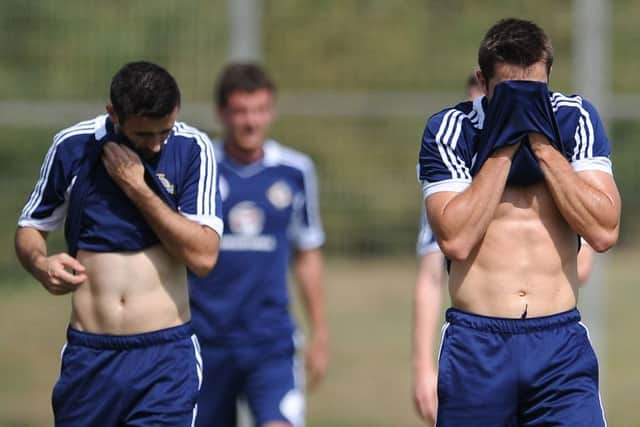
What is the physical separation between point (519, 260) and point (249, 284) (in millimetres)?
2656

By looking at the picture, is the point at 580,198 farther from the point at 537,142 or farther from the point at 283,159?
the point at 283,159

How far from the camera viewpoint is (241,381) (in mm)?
7203

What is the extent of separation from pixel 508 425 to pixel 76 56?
509cm

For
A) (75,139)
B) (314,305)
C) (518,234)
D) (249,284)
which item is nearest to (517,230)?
(518,234)

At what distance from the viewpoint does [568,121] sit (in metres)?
4.84

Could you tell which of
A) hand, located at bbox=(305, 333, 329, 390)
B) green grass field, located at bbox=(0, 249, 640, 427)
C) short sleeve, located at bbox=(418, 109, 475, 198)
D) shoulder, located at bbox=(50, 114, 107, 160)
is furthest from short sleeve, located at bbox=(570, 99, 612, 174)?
green grass field, located at bbox=(0, 249, 640, 427)

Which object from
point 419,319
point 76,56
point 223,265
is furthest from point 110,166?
point 76,56

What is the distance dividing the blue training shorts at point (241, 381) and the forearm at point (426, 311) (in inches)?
54.1

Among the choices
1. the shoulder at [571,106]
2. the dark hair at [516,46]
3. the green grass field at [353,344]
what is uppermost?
the dark hair at [516,46]

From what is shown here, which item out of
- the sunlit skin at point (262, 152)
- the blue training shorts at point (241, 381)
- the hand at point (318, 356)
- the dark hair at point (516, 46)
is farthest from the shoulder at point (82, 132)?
the hand at point (318, 356)

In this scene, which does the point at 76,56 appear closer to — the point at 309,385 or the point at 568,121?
the point at 309,385

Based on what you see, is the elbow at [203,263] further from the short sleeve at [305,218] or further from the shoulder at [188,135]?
the short sleeve at [305,218]

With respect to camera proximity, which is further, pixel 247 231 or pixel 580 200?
pixel 247 231

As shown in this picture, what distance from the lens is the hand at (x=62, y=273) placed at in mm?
5043
